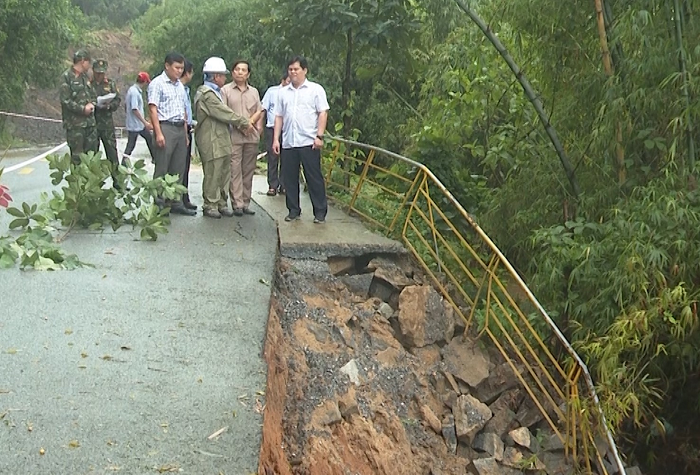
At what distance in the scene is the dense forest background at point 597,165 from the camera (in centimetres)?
611

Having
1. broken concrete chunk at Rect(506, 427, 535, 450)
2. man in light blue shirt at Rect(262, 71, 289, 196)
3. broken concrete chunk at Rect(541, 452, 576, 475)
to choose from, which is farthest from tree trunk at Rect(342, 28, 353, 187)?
broken concrete chunk at Rect(541, 452, 576, 475)

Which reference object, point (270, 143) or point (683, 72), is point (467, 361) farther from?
point (270, 143)

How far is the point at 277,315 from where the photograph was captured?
23.0 feet

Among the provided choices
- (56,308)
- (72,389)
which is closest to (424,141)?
(56,308)

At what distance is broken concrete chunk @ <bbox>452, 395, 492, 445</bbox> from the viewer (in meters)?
7.06

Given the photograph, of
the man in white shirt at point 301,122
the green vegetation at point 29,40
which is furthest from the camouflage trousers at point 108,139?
the green vegetation at point 29,40

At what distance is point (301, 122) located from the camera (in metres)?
8.86

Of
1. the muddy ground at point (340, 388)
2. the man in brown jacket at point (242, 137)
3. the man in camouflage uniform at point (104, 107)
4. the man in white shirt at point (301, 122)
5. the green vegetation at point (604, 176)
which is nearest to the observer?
the muddy ground at point (340, 388)

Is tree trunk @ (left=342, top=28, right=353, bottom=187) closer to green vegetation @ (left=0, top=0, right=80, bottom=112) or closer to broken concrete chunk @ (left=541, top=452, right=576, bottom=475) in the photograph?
broken concrete chunk @ (left=541, top=452, right=576, bottom=475)

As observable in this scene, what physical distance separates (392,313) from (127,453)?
4591 mm

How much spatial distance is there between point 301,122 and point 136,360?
4237mm

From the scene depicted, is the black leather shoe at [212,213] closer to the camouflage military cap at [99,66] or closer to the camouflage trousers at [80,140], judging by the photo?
the camouflage trousers at [80,140]

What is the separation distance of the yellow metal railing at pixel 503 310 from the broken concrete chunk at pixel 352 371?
1.25 m

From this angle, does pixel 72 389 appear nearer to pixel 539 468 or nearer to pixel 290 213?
pixel 539 468
